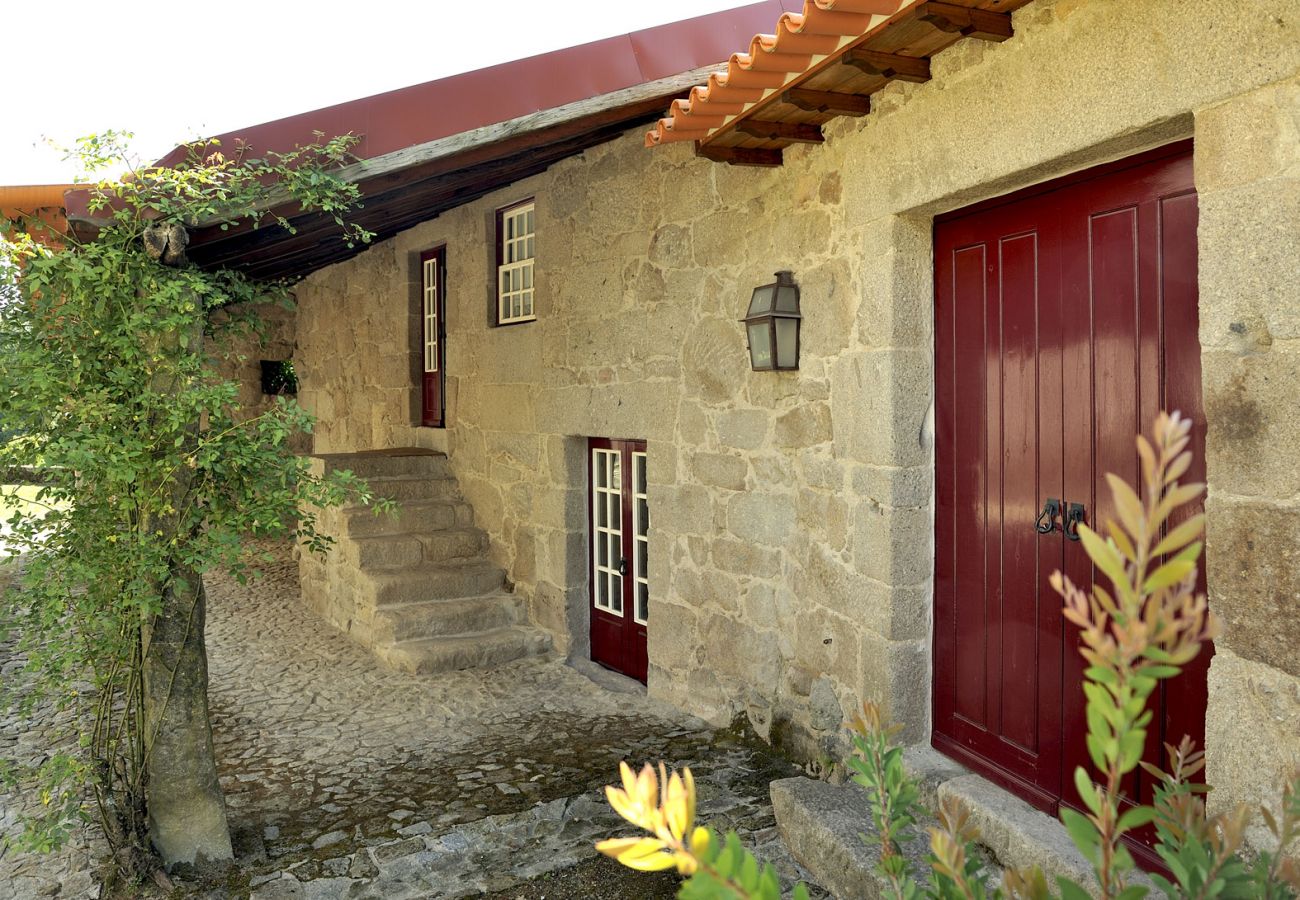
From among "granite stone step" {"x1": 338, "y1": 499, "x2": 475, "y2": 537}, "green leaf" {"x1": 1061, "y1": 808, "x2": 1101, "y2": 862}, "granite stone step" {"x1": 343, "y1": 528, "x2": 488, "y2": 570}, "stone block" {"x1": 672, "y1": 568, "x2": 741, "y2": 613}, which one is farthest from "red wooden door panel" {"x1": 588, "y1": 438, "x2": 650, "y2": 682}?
"green leaf" {"x1": 1061, "y1": 808, "x2": 1101, "y2": 862}

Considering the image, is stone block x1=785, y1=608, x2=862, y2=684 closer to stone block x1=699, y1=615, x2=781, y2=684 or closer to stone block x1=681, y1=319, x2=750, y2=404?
stone block x1=699, y1=615, x2=781, y2=684

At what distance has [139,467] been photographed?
3.02 m

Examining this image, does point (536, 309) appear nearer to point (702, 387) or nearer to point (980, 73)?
point (702, 387)

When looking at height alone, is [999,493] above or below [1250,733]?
above

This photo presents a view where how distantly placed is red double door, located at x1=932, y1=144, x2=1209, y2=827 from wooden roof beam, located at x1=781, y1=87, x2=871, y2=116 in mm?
535

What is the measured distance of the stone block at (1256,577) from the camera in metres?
2.01

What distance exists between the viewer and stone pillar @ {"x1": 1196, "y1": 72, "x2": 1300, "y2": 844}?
2.01 metres

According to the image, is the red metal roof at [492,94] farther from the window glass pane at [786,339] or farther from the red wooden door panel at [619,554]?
the red wooden door panel at [619,554]

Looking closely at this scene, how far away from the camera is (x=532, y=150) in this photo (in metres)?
5.17

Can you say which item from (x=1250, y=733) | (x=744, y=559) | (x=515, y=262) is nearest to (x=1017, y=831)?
(x=1250, y=733)

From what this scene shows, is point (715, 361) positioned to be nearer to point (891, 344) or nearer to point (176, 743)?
point (891, 344)

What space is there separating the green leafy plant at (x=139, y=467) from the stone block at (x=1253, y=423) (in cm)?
269

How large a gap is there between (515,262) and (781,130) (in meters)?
3.50

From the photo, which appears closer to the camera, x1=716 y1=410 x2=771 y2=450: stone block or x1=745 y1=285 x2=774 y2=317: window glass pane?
x1=745 y1=285 x2=774 y2=317: window glass pane
